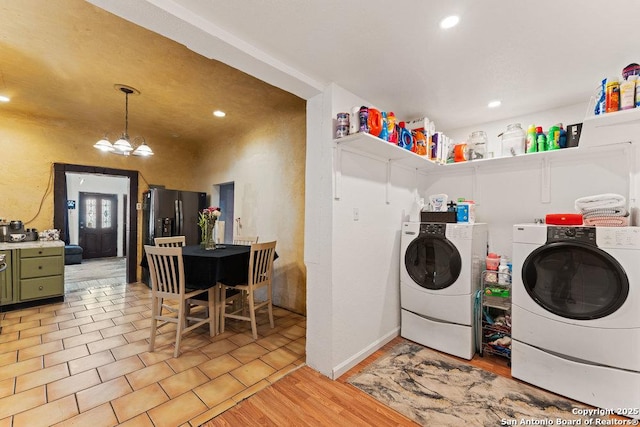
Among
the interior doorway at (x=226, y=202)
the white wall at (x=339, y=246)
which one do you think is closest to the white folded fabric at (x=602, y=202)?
the white wall at (x=339, y=246)

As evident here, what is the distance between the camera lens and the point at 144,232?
192 inches

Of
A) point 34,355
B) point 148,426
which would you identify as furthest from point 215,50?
point 34,355

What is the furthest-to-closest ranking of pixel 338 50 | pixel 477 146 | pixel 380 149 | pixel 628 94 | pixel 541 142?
pixel 477 146, pixel 541 142, pixel 380 149, pixel 338 50, pixel 628 94

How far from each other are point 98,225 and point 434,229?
28.9 ft

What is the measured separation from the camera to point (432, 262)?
2.65 meters

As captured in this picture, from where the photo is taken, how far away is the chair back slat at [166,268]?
7.99 ft

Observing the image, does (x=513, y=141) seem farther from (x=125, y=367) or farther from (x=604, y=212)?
(x=125, y=367)

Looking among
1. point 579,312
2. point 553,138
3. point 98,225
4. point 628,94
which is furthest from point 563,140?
point 98,225

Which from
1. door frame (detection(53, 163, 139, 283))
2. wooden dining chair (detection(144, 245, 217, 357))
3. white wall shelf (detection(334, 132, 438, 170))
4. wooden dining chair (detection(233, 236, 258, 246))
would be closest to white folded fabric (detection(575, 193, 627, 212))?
white wall shelf (detection(334, 132, 438, 170))

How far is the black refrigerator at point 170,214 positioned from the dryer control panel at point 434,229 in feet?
12.9

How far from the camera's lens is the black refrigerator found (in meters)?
4.54

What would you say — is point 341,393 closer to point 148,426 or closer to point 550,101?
point 148,426

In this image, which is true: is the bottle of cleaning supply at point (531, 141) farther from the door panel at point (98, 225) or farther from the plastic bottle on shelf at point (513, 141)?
the door panel at point (98, 225)

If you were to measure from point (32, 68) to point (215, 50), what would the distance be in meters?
2.28
